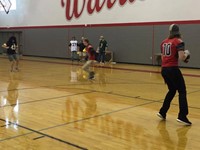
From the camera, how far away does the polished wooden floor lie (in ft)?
14.6

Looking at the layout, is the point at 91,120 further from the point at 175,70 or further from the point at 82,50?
the point at 82,50

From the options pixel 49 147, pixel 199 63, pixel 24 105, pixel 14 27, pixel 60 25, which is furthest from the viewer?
pixel 14 27

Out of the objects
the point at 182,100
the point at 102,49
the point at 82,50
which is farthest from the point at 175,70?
the point at 82,50

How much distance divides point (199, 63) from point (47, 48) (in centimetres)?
1315

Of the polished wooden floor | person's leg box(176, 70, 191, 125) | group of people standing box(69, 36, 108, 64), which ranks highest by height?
group of people standing box(69, 36, 108, 64)

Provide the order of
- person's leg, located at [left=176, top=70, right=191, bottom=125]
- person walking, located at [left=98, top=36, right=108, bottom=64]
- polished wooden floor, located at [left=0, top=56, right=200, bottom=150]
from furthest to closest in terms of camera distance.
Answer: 1. person walking, located at [left=98, top=36, right=108, bottom=64]
2. person's leg, located at [left=176, top=70, right=191, bottom=125]
3. polished wooden floor, located at [left=0, top=56, right=200, bottom=150]

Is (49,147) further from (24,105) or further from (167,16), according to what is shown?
(167,16)

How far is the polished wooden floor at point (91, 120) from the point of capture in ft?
14.6

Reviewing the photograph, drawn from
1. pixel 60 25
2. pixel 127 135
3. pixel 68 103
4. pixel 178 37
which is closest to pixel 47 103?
pixel 68 103

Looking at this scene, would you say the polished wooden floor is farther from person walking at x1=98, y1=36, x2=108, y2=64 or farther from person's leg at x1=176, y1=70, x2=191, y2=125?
person walking at x1=98, y1=36, x2=108, y2=64

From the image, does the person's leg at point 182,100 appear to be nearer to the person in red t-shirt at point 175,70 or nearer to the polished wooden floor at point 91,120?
the person in red t-shirt at point 175,70

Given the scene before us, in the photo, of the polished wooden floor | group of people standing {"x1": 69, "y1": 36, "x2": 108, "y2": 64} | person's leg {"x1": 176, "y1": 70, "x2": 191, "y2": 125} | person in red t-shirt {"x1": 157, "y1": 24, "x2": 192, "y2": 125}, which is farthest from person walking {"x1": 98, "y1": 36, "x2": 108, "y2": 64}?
person's leg {"x1": 176, "y1": 70, "x2": 191, "y2": 125}

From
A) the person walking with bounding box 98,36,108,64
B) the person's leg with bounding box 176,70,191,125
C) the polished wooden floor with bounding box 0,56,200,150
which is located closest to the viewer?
the polished wooden floor with bounding box 0,56,200,150

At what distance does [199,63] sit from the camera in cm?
1683
